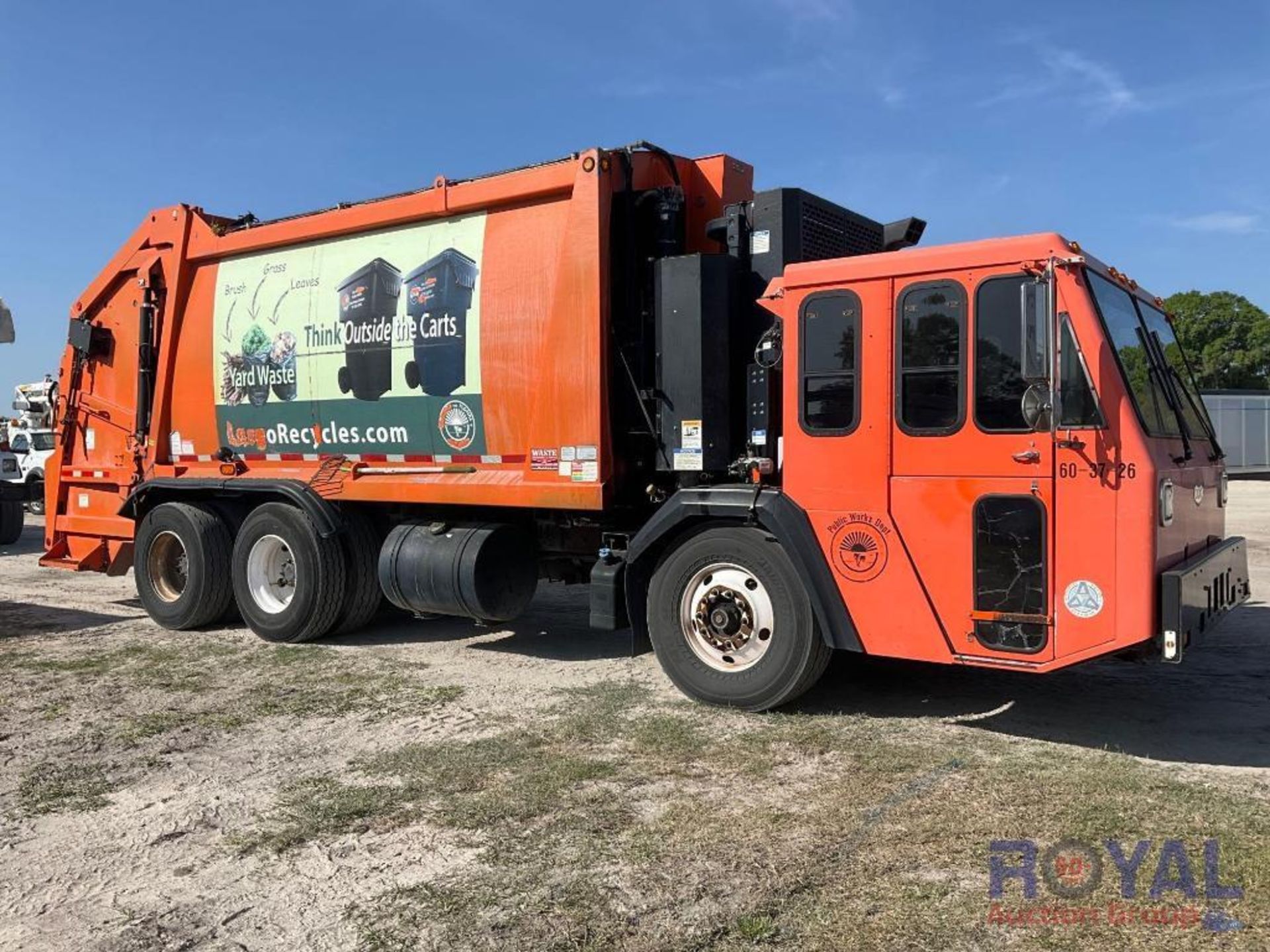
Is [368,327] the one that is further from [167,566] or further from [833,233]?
[833,233]

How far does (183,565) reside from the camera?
912 centimetres

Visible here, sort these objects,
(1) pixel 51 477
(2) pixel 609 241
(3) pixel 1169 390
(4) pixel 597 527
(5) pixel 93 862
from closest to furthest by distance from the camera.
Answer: (5) pixel 93 862, (3) pixel 1169 390, (2) pixel 609 241, (4) pixel 597 527, (1) pixel 51 477

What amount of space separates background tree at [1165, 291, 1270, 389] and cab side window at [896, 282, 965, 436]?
48881 millimetres

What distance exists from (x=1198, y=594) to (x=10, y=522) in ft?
58.9

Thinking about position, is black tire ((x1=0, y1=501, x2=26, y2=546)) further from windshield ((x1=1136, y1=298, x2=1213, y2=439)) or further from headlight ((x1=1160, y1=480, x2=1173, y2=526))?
headlight ((x1=1160, y1=480, x2=1173, y2=526))

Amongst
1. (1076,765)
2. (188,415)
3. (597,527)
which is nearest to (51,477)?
(188,415)

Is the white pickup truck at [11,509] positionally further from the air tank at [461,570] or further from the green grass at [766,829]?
the green grass at [766,829]

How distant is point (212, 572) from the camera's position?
872 centimetres

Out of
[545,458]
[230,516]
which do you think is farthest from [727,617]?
[230,516]

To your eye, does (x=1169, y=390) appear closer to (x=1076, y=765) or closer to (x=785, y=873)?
(x=1076, y=765)

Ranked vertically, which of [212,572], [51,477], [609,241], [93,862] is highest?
[609,241]

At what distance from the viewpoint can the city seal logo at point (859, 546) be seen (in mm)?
5305

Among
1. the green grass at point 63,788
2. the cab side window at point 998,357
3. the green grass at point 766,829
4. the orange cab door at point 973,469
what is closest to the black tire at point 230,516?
the green grass at point 63,788

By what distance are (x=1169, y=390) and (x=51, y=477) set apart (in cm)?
1006
